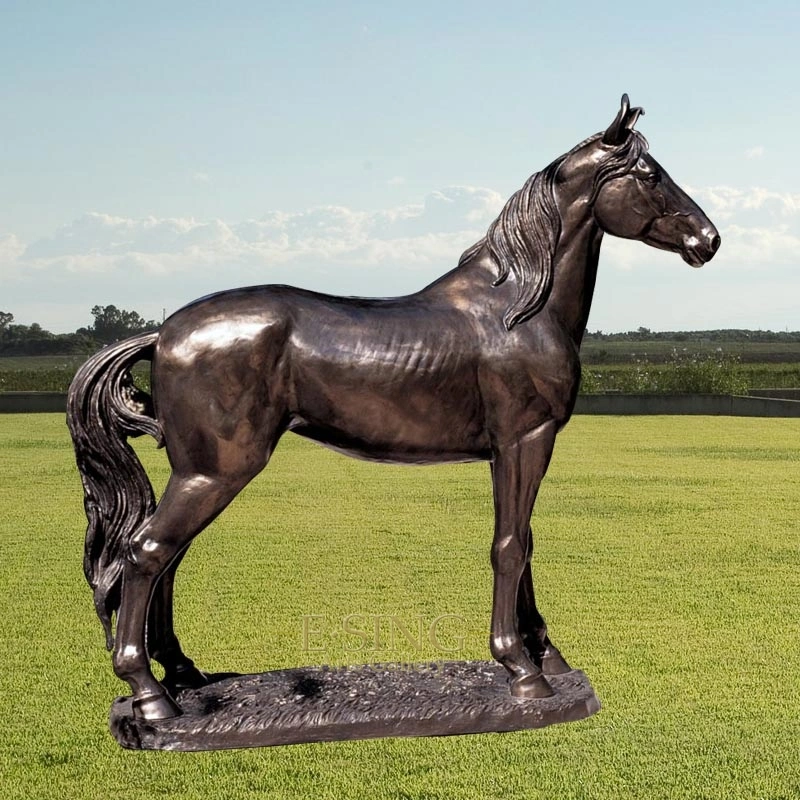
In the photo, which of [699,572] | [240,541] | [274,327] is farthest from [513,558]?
[240,541]

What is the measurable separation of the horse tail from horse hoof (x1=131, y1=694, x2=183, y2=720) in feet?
0.73

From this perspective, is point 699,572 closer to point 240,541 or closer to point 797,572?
point 797,572

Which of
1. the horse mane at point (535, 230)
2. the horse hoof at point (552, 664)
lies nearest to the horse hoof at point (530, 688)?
the horse hoof at point (552, 664)

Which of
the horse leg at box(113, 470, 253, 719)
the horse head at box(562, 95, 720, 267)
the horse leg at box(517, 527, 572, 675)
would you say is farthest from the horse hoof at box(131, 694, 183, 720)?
the horse head at box(562, 95, 720, 267)

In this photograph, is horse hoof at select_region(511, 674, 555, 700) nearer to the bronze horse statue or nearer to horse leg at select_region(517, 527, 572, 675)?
the bronze horse statue

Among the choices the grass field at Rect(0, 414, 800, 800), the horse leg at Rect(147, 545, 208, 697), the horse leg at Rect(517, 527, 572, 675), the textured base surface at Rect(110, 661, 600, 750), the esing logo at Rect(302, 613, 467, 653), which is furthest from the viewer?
the esing logo at Rect(302, 613, 467, 653)

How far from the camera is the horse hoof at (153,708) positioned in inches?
143

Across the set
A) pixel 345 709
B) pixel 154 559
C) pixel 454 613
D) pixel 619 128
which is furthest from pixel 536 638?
pixel 619 128

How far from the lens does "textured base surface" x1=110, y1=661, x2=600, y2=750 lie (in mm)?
3605

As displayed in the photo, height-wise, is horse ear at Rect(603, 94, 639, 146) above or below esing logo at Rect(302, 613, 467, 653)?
above

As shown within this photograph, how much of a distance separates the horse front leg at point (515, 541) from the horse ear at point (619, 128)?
3.32 feet

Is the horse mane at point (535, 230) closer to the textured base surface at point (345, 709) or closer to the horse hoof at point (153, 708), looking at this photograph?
the textured base surface at point (345, 709)

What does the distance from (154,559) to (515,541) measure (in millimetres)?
1247

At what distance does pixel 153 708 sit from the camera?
12.0 ft
